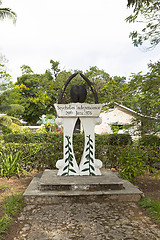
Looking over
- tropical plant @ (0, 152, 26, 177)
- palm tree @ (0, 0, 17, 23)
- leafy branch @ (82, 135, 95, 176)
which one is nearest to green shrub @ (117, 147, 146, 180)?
leafy branch @ (82, 135, 95, 176)

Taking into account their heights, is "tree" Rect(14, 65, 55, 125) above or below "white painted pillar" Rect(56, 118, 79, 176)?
above

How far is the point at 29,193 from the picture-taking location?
4078mm

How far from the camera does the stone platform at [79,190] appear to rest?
4004mm

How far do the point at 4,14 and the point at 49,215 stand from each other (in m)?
11.1

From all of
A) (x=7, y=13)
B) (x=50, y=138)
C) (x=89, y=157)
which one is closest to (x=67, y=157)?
(x=89, y=157)

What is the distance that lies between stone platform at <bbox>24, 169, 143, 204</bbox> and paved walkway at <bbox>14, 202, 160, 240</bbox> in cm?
17

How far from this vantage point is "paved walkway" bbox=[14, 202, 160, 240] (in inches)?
111

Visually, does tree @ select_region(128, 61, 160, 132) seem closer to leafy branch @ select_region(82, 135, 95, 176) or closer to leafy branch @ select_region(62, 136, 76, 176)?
leafy branch @ select_region(82, 135, 95, 176)

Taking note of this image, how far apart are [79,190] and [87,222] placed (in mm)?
1110

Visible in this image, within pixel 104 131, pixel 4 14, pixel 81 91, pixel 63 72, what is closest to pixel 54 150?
pixel 81 91

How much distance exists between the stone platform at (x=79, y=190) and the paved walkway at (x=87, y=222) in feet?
0.55

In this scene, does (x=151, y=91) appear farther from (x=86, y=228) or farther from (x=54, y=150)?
(x=86, y=228)

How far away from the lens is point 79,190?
426cm

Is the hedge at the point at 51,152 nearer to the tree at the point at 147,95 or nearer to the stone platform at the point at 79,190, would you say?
the tree at the point at 147,95
